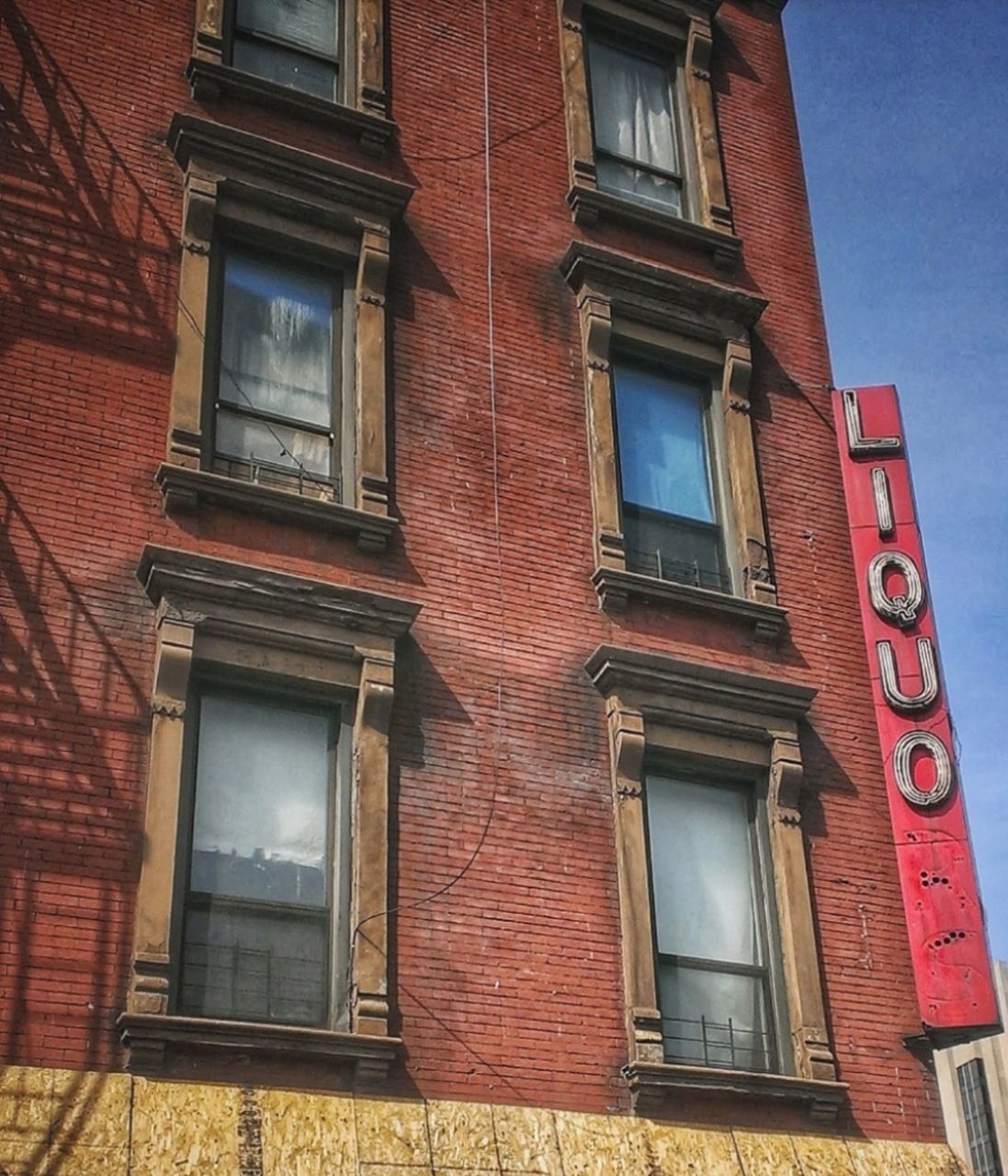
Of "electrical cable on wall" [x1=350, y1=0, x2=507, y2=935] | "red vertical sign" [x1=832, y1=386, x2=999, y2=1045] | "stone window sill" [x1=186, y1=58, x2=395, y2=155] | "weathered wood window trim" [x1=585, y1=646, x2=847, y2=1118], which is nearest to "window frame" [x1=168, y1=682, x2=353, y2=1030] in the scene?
"electrical cable on wall" [x1=350, y1=0, x2=507, y2=935]

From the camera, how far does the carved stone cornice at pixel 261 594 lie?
38.8 ft

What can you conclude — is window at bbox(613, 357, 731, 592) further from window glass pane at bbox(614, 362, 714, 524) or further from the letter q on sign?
the letter q on sign

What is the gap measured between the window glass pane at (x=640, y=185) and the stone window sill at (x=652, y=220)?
0.61 ft

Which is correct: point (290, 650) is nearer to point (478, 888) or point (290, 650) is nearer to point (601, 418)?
point (478, 888)

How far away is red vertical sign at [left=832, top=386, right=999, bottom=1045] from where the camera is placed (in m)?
13.2

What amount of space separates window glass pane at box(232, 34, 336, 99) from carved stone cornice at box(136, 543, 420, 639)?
5.25 m

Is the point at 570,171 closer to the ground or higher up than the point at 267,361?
higher up

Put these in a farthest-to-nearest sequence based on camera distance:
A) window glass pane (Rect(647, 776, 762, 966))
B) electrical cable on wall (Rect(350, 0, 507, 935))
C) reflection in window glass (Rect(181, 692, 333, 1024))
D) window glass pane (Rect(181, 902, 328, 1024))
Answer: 1. window glass pane (Rect(647, 776, 762, 966))
2. electrical cable on wall (Rect(350, 0, 507, 935))
3. reflection in window glass (Rect(181, 692, 333, 1024))
4. window glass pane (Rect(181, 902, 328, 1024))

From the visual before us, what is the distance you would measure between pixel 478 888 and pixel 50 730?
3.21 m

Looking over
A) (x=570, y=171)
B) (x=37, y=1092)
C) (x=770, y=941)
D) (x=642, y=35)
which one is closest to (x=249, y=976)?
(x=37, y=1092)

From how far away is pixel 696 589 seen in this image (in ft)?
45.8

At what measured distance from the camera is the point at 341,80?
609 inches

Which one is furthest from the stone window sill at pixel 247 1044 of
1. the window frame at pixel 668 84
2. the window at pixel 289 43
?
the window frame at pixel 668 84

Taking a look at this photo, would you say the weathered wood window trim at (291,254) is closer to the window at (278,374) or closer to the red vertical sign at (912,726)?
the window at (278,374)
